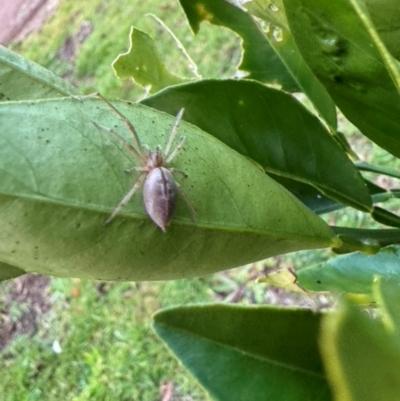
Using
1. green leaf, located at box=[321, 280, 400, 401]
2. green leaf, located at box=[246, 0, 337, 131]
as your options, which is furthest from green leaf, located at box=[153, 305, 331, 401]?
green leaf, located at box=[246, 0, 337, 131]

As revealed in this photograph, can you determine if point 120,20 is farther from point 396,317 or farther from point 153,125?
point 396,317

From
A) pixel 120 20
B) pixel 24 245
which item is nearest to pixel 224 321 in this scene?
pixel 24 245

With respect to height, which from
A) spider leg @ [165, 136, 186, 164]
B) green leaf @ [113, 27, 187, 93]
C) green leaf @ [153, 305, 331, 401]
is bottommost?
green leaf @ [153, 305, 331, 401]

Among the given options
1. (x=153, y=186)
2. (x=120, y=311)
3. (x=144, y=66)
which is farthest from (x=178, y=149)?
(x=120, y=311)

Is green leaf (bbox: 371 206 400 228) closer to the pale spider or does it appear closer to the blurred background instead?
the pale spider

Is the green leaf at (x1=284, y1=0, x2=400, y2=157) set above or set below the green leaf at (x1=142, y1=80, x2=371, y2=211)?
above

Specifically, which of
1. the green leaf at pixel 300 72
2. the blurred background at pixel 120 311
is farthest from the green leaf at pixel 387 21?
the blurred background at pixel 120 311

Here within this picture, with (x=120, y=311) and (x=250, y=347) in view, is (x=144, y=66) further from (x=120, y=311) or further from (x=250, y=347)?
(x=120, y=311)

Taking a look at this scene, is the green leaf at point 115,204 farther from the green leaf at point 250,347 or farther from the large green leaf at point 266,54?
the large green leaf at point 266,54
